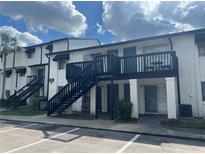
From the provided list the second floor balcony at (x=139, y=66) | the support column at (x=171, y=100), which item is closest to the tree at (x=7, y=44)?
the second floor balcony at (x=139, y=66)

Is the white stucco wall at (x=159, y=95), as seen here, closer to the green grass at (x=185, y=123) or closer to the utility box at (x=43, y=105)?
the green grass at (x=185, y=123)

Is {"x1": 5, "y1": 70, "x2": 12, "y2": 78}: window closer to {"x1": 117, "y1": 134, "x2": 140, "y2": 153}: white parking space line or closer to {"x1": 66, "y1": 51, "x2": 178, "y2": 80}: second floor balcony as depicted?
{"x1": 66, "y1": 51, "x2": 178, "y2": 80}: second floor balcony

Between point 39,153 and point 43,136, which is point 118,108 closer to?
point 43,136

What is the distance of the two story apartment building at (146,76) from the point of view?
37.2ft

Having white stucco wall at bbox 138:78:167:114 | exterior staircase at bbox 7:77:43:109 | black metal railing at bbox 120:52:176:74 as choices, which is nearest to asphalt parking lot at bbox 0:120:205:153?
black metal railing at bbox 120:52:176:74

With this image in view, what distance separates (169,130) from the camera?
8.43 metres

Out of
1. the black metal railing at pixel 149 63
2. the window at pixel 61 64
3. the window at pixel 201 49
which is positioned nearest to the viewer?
the black metal railing at pixel 149 63

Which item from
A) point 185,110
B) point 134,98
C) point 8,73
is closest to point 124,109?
point 134,98

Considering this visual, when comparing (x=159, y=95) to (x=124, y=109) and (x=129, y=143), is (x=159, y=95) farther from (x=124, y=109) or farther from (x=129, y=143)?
(x=129, y=143)

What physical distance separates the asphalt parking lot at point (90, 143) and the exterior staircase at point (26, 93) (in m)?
12.8

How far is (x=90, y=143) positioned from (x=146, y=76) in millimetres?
6452

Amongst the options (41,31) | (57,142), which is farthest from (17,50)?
(57,142)

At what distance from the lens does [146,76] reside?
1165 cm

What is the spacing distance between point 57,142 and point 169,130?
5.14 meters
